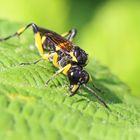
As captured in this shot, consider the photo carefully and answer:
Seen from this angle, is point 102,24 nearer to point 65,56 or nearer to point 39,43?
point 39,43

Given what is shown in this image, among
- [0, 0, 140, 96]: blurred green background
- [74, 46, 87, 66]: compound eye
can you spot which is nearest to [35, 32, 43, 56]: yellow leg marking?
[74, 46, 87, 66]: compound eye

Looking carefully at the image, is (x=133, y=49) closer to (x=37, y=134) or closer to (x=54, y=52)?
(x=54, y=52)

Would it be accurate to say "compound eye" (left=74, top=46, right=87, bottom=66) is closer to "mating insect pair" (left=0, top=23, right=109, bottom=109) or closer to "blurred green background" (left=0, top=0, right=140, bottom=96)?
"mating insect pair" (left=0, top=23, right=109, bottom=109)

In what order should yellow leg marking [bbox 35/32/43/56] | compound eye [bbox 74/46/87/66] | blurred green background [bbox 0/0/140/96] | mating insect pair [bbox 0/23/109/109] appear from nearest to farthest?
mating insect pair [bbox 0/23/109/109]
compound eye [bbox 74/46/87/66]
yellow leg marking [bbox 35/32/43/56]
blurred green background [bbox 0/0/140/96]

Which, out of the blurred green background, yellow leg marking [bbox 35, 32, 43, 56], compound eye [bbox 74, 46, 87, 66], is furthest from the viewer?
the blurred green background

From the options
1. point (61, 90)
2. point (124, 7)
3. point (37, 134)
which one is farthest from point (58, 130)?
point (124, 7)

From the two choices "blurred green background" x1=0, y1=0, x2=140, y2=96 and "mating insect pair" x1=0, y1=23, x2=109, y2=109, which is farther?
"blurred green background" x1=0, y1=0, x2=140, y2=96
